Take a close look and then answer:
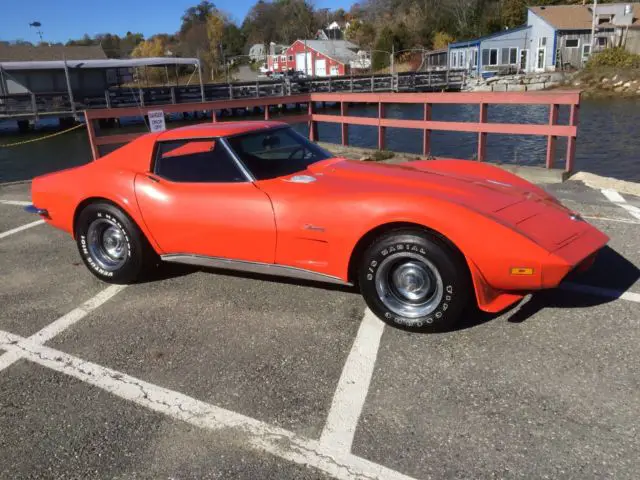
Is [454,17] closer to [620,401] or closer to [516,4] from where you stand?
[516,4]

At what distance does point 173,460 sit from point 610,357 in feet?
8.12

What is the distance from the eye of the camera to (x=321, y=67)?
81312 millimetres

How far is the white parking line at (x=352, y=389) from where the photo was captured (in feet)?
8.43

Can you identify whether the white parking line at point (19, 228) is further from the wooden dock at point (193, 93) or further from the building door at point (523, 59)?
the building door at point (523, 59)

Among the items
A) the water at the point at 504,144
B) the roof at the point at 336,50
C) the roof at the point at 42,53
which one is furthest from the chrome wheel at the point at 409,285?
the roof at the point at 336,50

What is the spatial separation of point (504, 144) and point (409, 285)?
54.2 feet

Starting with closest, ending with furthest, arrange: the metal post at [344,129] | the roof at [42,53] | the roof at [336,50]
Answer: the metal post at [344,129] → the roof at [42,53] → the roof at [336,50]

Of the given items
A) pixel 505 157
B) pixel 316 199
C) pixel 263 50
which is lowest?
pixel 505 157

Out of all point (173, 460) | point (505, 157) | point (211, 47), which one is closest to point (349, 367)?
point (173, 460)

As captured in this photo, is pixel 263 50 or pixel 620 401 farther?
pixel 263 50

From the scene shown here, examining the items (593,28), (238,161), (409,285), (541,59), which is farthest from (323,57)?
(409,285)

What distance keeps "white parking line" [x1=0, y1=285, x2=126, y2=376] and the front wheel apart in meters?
2.17

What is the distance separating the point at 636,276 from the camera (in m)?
4.25

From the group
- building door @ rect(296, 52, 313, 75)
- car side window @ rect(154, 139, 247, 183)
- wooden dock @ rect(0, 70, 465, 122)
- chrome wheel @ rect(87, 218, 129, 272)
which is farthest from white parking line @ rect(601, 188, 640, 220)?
building door @ rect(296, 52, 313, 75)
